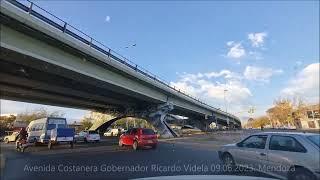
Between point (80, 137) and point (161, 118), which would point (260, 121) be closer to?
point (161, 118)

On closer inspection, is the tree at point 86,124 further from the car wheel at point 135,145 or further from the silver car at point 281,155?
the silver car at point 281,155

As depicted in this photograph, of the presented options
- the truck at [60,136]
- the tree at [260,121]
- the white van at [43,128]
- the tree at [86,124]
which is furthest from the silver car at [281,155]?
the tree at [260,121]

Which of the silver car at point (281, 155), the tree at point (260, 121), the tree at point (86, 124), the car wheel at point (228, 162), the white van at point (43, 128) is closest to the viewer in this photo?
the silver car at point (281, 155)

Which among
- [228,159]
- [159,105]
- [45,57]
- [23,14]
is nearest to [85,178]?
[228,159]

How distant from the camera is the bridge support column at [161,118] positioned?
59156 millimetres

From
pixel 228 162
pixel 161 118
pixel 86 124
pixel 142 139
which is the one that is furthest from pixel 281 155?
pixel 86 124

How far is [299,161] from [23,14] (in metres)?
19.4

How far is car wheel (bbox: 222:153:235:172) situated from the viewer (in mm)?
12698

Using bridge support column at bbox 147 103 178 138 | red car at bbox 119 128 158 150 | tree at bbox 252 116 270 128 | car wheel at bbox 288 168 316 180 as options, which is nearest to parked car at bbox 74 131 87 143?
bridge support column at bbox 147 103 178 138

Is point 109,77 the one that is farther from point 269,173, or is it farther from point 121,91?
point 269,173

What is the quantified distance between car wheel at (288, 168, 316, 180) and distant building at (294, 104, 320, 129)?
87.3m

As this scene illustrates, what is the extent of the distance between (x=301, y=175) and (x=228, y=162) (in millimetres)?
3942

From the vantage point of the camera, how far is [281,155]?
10.1 metres

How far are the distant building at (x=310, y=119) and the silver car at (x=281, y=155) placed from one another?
85.4 m
